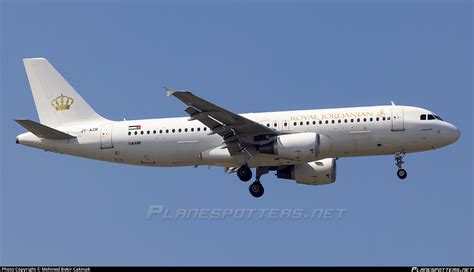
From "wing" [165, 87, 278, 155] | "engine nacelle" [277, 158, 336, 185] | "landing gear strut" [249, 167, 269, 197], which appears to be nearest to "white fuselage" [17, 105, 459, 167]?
"wing" [165, 87, 278, 155]

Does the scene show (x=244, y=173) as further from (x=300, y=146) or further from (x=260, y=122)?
(x=300, y=146)

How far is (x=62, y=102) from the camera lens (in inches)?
2231

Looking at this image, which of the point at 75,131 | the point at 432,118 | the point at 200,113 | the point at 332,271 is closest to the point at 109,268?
the point at 332,271

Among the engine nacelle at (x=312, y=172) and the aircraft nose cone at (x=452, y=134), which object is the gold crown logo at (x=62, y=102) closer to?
the engine nacelle at (x=312, y=172)

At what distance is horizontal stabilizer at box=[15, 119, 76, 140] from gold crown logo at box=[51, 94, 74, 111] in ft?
8.99

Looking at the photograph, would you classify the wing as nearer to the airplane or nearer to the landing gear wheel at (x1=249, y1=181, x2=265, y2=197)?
the airplane

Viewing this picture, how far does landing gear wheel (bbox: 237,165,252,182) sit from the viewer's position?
52.9m

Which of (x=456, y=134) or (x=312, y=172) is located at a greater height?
(x=456, y=134)

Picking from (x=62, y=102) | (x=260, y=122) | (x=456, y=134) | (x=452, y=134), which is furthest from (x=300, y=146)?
(x=62, y=102)

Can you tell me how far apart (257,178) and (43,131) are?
38.2 ft

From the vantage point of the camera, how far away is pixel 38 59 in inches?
2287

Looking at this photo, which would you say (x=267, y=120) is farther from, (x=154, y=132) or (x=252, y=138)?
(x=154, y=132)

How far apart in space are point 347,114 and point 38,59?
61.0 ft

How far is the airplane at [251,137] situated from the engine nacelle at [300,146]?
0.16ft
